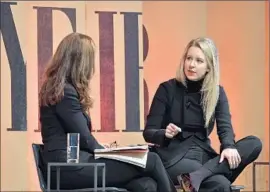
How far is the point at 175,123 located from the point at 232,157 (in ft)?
1.25

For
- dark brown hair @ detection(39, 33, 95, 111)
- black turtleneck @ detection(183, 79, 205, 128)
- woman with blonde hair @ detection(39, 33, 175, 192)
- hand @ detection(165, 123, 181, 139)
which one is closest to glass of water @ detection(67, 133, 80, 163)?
woman with blonde hair @ detection(39, 33, 175, 192)

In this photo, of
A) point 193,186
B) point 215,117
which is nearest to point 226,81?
point 215,117

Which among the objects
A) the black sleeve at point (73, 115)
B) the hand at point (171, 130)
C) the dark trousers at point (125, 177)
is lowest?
the dark trousers at point (125, 177)

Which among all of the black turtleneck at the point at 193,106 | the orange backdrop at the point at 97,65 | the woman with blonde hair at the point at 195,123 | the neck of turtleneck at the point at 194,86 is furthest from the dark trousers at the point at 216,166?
the orange backdrop at the point at 97,65

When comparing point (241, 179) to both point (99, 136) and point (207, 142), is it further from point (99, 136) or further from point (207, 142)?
point (207, 142)

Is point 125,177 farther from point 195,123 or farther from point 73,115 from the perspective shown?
point 195,123

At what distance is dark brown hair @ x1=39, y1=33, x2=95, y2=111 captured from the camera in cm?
321

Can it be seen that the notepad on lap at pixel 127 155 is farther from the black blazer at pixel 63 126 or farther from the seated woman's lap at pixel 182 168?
the seated woman's lap at pixel 182 168

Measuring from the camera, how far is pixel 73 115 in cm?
315

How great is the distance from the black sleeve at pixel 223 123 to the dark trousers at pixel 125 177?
1.41 feet

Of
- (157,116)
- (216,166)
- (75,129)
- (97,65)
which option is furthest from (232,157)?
(97,65)

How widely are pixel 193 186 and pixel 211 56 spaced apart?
732 millimetres

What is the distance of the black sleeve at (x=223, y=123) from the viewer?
3.44 m

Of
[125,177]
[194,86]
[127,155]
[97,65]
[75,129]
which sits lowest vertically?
[125,177]
